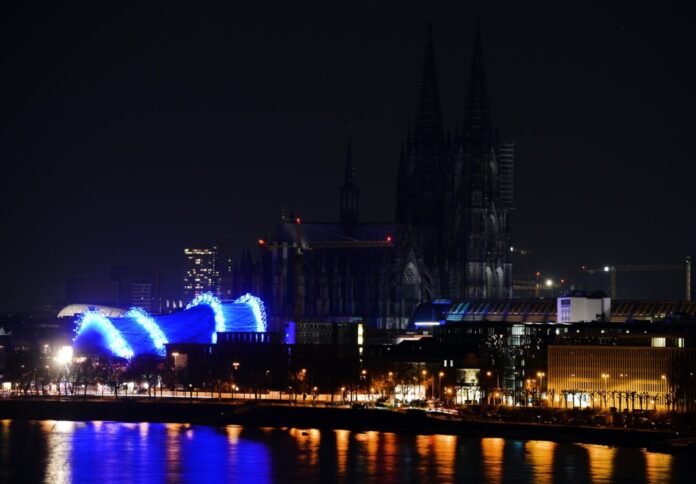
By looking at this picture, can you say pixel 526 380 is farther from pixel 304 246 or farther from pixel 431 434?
pixel 304 246

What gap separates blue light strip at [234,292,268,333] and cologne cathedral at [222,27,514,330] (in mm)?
1384

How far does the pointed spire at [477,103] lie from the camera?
160m

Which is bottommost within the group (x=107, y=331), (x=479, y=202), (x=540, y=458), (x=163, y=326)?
(x=540, y=458)

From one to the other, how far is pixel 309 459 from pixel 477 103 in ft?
205

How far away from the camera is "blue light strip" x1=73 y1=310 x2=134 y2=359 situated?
156 m

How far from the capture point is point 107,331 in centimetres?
15788

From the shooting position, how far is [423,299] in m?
164

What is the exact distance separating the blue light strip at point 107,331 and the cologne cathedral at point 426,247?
1360cm

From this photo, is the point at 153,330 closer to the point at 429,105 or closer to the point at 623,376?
the point at 429,105

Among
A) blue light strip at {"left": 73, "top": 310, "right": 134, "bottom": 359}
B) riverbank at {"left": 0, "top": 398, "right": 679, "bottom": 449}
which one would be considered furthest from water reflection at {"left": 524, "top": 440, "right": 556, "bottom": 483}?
blue light strip at {"left": 73, "top": 310, "right": 134, "bottom": 359}

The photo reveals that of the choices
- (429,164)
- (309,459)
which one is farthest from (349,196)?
(309,459)

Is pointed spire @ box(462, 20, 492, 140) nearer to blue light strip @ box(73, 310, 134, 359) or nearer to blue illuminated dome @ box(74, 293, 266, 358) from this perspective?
blue illuminated dome @ box(74, 293, 266, 358)

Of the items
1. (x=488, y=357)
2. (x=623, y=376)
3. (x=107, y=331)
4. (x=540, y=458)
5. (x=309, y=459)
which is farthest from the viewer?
(x=107, y=331)

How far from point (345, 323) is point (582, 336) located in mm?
26757
